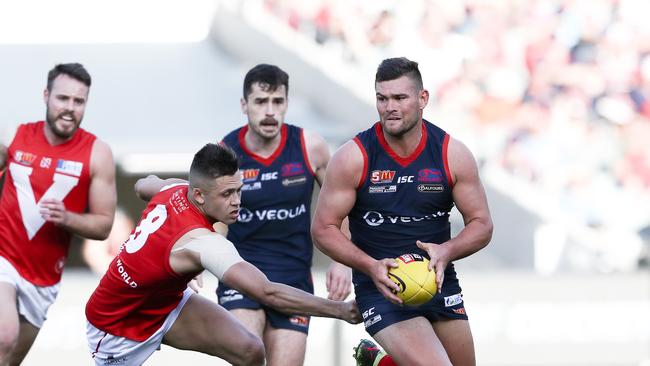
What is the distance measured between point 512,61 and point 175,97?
500cm

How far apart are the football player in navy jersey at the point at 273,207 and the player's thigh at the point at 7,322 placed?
144 cm

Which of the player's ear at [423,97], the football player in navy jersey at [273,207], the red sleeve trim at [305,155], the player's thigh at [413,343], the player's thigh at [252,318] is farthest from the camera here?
the red sleeve trim at [305,155]

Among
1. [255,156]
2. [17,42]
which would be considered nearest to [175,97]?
[17,42]

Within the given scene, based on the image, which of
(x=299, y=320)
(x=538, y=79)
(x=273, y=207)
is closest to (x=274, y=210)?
(x=273, y=207)

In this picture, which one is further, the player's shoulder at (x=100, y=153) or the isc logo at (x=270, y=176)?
the player's shoulder at (x=100, y=153)

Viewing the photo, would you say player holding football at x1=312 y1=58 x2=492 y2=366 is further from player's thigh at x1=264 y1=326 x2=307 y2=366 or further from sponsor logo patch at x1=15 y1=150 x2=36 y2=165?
sponsor logo patch at x1=15 y1=150 x2=36 y2=165

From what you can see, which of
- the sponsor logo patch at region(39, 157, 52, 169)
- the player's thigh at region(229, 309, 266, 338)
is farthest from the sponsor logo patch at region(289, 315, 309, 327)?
the sponsor logo patch at region(39, 157, 52, 169)

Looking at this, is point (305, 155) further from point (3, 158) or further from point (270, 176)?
point (3, 158)

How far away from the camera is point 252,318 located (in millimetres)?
7355

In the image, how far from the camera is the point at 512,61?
1555 cm

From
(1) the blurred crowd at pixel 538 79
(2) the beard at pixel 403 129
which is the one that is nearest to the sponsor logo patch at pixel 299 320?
(2) the beard at pixel 403 129

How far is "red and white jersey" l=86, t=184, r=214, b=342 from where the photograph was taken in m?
6.06

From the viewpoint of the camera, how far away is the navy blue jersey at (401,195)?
631cm

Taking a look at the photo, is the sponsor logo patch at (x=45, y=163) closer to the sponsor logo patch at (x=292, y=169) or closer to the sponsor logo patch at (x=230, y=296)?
the sponsor logo patch at (x=230, y=296)
